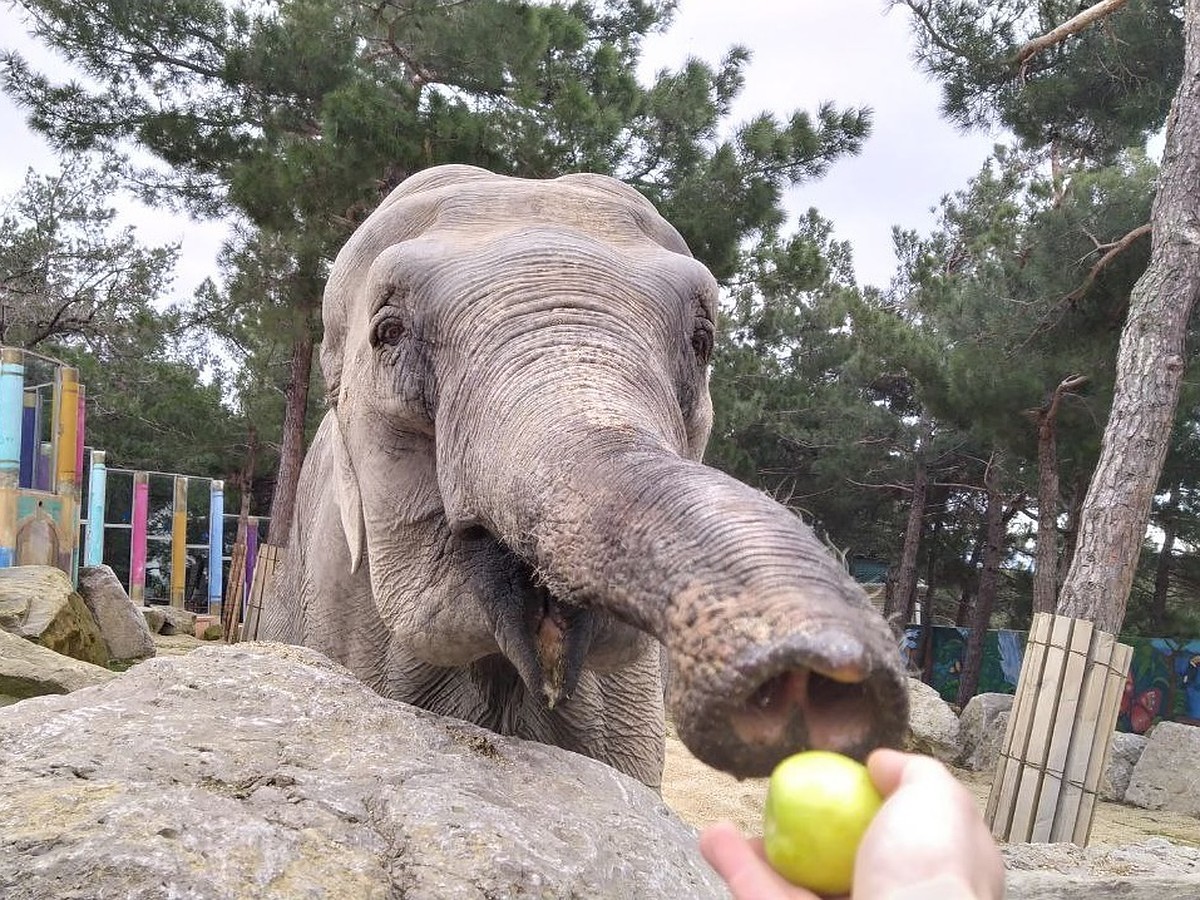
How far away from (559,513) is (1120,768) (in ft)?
38.7

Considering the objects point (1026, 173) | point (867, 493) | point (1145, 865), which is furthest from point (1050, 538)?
point (1026, 173)

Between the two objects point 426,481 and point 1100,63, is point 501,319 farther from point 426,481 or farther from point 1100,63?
point 1100,63

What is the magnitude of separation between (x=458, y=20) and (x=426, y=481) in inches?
382

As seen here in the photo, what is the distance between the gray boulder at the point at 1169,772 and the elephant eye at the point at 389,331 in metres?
10.9

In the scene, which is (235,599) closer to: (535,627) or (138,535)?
(138,535)

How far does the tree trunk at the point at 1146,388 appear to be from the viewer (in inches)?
327

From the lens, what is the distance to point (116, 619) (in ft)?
38.4

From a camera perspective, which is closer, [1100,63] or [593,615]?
[593,615]

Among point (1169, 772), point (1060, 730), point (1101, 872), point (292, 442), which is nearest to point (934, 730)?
point (1169, 772)

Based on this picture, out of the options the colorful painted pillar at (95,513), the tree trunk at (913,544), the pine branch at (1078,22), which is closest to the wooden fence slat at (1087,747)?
the pine branch at (1078,22)

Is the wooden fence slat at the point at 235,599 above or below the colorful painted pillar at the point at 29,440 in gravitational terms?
below

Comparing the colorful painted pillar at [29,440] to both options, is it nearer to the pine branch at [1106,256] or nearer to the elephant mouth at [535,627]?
the elephant mouth at [535,627]

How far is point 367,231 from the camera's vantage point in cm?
329

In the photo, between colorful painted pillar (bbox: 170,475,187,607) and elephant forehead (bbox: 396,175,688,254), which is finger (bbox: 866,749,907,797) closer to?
elephant forehead (bbox: 396,175,688,254)
